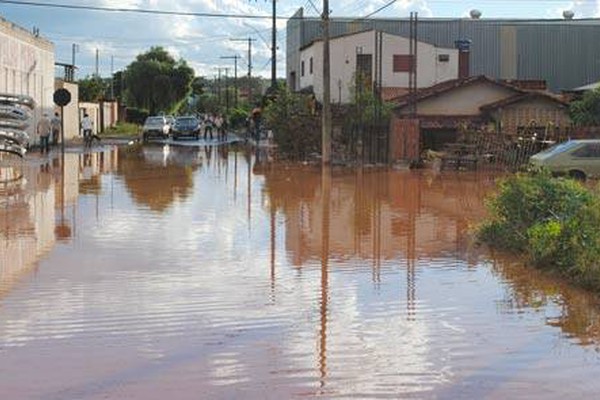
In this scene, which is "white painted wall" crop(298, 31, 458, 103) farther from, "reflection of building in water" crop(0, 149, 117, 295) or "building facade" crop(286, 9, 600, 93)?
"reflection of building in water" crop(0, 149, 117, 295)

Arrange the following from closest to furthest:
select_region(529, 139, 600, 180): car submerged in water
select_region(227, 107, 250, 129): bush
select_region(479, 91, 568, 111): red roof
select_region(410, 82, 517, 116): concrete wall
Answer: select_region(529, 139, 600, 180): car submerged in water → select_region(479, 91, 568, 111): red roof → select_region(410, 82, 517, 116): concrete wall → select_region(227, 107, 250, 129): bush

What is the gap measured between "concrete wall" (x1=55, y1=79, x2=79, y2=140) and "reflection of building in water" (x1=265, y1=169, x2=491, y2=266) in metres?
28.9

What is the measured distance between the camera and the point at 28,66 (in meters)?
45.1

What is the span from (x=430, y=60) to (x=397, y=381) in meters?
53.1

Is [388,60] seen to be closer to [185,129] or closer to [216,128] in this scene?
[185,129]

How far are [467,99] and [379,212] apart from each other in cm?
2432

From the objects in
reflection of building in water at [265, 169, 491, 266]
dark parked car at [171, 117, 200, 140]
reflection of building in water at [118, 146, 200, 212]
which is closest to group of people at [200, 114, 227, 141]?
dark parked car at [171, 117, 200, 140]

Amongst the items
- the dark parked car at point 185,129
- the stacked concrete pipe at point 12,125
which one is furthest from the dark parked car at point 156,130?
the stacked concrete pipe at point 12,125

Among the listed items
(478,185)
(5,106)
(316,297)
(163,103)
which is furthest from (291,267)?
(163,103)

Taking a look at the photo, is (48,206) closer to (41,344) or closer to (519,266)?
(519,266)

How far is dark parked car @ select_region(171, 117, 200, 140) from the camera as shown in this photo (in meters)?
64.3

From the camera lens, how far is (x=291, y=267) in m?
12.8

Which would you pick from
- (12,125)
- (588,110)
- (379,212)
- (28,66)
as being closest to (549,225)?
(379,212)

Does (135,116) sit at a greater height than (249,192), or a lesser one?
greater
